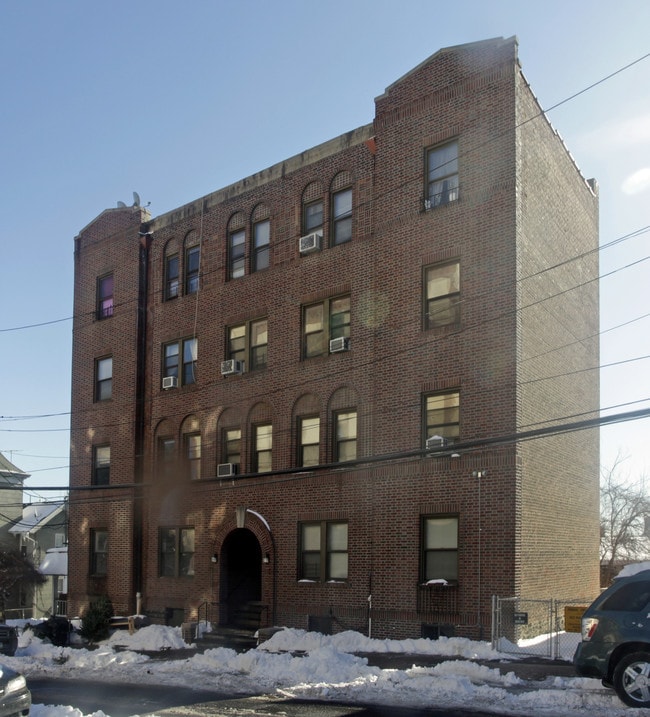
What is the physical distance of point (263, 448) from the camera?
2625 centimetres

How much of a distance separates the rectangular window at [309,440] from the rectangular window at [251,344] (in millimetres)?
2517

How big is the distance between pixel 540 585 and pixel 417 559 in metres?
3.05

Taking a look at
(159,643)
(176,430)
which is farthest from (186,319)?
(159,643)

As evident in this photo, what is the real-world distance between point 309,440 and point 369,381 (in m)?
2.77

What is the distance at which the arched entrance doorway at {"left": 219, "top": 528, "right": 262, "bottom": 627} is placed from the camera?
86.3ft

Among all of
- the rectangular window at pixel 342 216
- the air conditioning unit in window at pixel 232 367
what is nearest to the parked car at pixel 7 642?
the air conditioning unit in window at pixel 232 367

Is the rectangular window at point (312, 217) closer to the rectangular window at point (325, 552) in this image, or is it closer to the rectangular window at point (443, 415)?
the rectangular window at point (443, 415)

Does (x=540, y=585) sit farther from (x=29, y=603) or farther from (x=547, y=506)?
(x=29, y=603)

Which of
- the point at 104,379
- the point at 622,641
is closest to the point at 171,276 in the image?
the point at 104,379

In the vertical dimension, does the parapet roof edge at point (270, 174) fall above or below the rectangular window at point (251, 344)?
above

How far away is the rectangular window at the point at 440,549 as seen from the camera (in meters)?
21.2

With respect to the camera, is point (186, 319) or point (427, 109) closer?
point (427, 109)

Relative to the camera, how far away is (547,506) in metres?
22.2

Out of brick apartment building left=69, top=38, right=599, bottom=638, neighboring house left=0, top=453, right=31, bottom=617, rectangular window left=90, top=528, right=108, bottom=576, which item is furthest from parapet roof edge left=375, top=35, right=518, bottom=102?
neighboring house left=0, top=453, right=31, bottom=617
